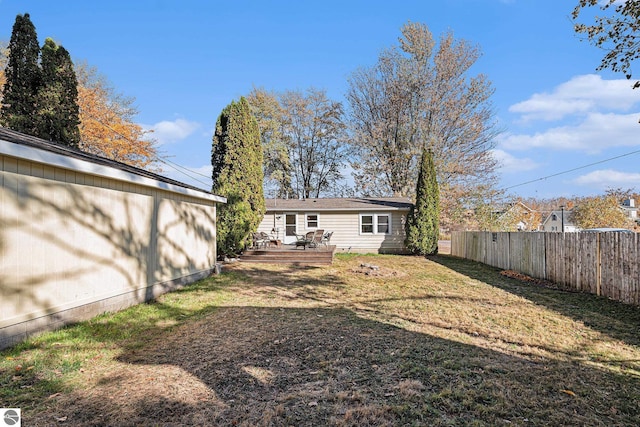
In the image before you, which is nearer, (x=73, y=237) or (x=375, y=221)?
(x=73, y=237)

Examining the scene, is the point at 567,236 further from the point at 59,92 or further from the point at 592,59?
the point at 59,92

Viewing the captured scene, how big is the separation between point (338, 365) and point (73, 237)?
14.6 feet

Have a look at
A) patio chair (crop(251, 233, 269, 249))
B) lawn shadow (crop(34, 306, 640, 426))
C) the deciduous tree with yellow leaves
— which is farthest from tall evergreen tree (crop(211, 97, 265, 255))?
the deciduous tree with yellow leaves

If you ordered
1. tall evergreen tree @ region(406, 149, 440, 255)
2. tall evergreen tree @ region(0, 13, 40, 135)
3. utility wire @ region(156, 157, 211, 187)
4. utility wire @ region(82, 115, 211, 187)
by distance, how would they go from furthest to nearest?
1. utility wire @ region(156, 157, 211, 187)
2. utility wire @ region(82, 115, 211, 187)
3. tall evergreen tree @ region(406, 149, 440, 255)
4. tall evergreen tree @ region(0, 13, 40, 135)

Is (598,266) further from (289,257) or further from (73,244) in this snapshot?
(73,244)

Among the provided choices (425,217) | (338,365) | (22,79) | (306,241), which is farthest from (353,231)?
(22,79)

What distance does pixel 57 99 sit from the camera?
1088cm

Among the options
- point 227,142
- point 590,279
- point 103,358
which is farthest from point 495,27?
point 103,358

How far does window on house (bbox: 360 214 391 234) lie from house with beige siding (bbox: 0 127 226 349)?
11.9 meters

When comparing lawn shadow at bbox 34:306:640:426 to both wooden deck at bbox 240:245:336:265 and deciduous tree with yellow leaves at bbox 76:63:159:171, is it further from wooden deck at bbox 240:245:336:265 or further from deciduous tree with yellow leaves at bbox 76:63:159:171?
deciduous tree with yellow leaves at bbox 76:63:159:171

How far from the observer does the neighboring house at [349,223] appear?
17781 mm

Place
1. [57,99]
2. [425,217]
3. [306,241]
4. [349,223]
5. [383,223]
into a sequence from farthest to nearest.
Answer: [349,223] < [383,223] < [425,217] < [306,241] < [57,99]

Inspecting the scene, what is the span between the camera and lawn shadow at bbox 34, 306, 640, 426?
102 inches

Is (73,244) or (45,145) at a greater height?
(45,145)
